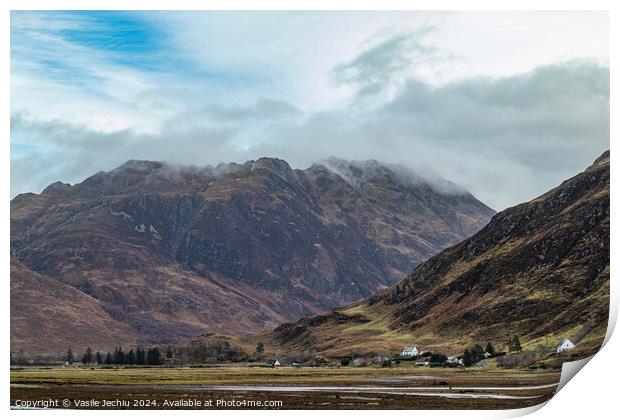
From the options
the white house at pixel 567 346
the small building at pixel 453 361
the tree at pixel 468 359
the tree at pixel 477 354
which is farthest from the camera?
the small building at pixel 453 361

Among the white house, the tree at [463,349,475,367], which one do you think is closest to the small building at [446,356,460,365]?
the tree at [463,349,475,367]

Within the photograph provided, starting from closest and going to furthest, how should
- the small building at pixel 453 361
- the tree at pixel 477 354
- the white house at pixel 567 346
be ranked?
the white house at pixel 567 346
the tree at pixel 477 354
the small building at pixel 453 361

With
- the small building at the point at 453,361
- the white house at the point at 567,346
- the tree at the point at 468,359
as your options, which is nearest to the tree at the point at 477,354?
the tree at the point at 468,359

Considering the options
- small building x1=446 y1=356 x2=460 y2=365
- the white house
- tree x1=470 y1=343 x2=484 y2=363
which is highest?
the white house

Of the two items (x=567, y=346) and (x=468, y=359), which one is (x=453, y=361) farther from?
(x=567, y=346)

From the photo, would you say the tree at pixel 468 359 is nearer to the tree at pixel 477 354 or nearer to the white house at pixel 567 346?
the tree at pixel 477 354

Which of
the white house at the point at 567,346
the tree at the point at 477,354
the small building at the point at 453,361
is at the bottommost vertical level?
the small building at the point at 453,361

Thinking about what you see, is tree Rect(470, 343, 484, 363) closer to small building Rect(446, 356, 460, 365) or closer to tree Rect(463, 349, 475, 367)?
tree Rect(463, 349, 475, 367)

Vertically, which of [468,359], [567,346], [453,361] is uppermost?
[567,346]

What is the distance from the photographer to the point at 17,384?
526 ft

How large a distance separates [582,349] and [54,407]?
7085 centimetres

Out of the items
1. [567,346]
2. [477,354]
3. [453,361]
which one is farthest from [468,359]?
[567,346]
